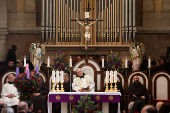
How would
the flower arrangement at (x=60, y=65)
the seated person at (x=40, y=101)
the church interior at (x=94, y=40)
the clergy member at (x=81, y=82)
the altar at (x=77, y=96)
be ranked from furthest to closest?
1. the flower arrangement at (x=60, y=65)
2. the church interior at (x=94, y=40)
3. the seated person at (x=40, y=101)
4. the clergy member at (x=81, y=82)
5. the altar at (x=77, y=96)

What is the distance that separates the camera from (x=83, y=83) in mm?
11414

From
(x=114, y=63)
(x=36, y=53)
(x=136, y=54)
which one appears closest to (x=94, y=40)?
(x=136, y=54)

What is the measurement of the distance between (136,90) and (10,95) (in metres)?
3.89

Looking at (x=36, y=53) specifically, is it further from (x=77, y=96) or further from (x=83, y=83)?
(x=77, y=96)

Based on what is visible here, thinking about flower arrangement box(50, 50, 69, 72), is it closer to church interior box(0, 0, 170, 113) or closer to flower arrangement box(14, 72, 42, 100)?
church interior box(0, 0, 170, 113)

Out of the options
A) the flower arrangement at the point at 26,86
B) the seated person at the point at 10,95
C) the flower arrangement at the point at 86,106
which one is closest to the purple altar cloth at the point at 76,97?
the flower arrangement at the point at 86,106

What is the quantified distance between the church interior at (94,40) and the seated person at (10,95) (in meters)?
0.55

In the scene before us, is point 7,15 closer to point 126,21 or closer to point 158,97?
point 126,21

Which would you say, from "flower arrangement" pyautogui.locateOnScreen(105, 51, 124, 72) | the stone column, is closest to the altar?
"flower arrangement" pyautogui.locateOnScreen(105, 51, 124, 72)

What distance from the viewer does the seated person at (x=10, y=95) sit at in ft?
38.3

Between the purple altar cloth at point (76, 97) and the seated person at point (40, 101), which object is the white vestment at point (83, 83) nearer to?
the purple altar cloth at point (76, 97)

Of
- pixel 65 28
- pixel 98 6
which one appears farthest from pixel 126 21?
pixel 65 28

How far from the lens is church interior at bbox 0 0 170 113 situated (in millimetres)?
12734

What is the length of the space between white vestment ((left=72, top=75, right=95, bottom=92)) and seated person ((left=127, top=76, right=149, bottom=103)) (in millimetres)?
1406
